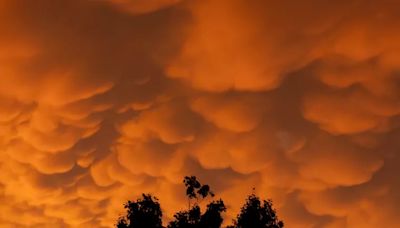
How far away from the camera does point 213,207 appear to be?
57.5 metres

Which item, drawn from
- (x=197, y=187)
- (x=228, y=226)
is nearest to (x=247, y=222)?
(x=228, y=226)

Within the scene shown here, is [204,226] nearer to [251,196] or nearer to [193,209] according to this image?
[193,209]

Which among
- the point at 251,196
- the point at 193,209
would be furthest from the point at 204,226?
the point at 251,196

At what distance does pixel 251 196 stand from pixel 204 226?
5.33 metres

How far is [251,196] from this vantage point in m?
59.1

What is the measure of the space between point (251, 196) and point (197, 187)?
211 inches

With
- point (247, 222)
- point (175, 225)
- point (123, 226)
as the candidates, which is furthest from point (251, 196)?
point (123, 226)

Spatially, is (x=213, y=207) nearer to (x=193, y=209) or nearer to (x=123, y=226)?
(x=193, y=209)

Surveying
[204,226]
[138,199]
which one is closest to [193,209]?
[204,226]

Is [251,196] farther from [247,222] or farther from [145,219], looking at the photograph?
[145,219]

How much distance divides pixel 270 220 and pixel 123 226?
1318 centimetres

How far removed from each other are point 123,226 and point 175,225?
4794 millimetres

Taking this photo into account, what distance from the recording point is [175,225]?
57.1 metres

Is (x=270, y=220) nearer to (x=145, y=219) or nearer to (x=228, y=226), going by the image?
(x=228, y=226)
